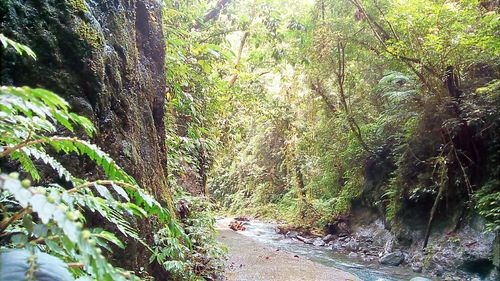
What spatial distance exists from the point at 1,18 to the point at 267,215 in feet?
57.9

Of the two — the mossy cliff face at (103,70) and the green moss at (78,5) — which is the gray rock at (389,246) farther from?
the green moss at (78,5)

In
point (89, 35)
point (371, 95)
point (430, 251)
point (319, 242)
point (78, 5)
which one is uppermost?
point (371, 95)

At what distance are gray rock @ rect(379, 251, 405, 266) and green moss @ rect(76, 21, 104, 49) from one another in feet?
23.8

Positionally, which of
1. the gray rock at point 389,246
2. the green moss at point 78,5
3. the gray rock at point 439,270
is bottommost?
the gray rock at point 439,270

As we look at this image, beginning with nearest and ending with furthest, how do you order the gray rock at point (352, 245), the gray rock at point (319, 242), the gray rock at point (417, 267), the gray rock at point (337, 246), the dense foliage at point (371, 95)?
the dense foliage at point (371, 95) → the gray rock at point (417, 267) → the gray rock at point (352, 245) → the gray rock at point (337, 246) → the gray rock at point (319, 242)

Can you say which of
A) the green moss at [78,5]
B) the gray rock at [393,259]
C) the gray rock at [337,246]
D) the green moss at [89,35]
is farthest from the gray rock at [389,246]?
the green moss at [78,5]

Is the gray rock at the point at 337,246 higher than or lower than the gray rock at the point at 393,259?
higher

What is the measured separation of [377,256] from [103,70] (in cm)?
773

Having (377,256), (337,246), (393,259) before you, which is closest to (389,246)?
(377,256)

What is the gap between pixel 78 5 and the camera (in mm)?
2086

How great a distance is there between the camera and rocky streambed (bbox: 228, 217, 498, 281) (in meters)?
6.24

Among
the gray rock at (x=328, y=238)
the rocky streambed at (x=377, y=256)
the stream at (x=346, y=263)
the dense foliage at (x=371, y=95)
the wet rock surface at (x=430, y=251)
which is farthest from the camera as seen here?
the gray rock at (x=328, y=238)

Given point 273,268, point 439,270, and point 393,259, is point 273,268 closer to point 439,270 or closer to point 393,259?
point 393,259

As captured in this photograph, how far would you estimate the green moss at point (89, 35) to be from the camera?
2.06 m
